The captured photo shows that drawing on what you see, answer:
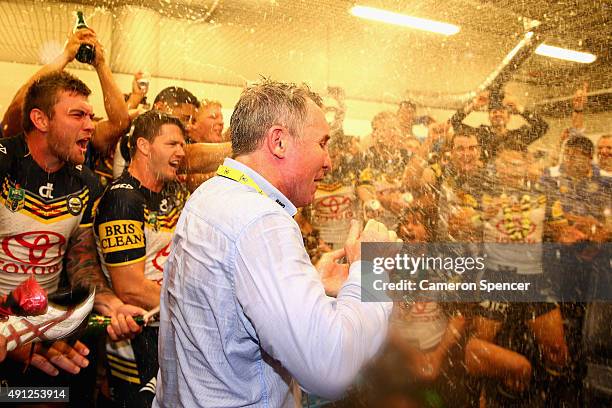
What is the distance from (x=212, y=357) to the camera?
893mm

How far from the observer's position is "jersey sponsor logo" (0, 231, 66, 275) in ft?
6.08

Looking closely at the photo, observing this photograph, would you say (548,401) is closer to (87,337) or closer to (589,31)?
(87,337)

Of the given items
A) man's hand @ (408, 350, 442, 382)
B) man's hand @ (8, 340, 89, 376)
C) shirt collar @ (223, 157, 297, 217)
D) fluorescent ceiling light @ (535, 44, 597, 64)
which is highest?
fluorescent ceiling light @ (535, 44, 597, 64)

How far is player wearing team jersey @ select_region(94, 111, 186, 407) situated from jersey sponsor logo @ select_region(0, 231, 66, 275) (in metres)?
0.18

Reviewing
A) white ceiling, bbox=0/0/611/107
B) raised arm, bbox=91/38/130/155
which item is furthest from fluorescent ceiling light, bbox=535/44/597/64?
raised arm, bbox=91/38/130/155

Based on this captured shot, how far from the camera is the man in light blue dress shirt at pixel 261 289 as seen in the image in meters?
0.79

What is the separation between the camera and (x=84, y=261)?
6.59ft

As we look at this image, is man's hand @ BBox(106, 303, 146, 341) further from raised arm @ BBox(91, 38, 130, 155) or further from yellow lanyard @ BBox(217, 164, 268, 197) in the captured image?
yellow lanyard @ BBox(217, 164, 268, 197)

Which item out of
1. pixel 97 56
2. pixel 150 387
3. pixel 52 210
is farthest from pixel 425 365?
pixel 97 56

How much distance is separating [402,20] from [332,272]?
4.02 metres

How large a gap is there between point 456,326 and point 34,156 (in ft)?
7.56

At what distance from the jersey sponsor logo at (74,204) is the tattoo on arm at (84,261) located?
0.09m

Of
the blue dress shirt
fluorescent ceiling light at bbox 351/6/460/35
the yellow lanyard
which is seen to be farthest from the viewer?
fluorescent ceiling light at bbox 351/6/460/35

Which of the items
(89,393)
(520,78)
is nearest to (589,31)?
(520,78)
